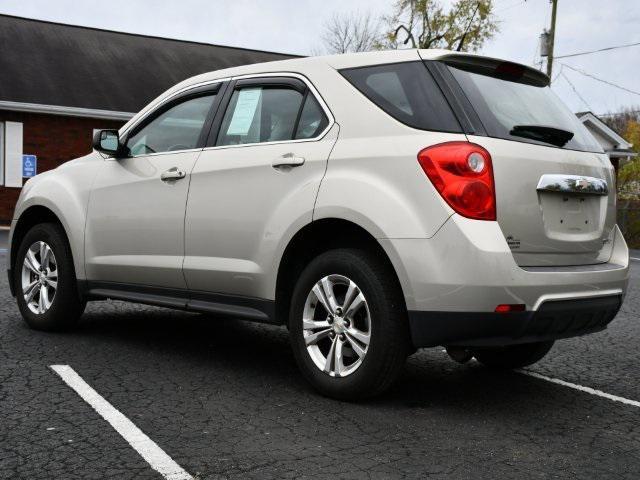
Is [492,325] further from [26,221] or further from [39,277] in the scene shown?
[26,221]

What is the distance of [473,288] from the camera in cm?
392

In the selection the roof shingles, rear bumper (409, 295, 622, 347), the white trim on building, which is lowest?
rear bumper (409, 295, 622, 347)

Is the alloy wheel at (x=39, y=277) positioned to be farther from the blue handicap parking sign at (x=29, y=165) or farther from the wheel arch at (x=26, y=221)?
the blue handicap parking sign at (x=29, y=165)

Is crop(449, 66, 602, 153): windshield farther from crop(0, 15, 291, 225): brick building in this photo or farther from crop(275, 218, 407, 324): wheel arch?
crop(0, 15, 291, 225): brick building

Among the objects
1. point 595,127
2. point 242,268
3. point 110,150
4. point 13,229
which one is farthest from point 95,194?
point 595,127

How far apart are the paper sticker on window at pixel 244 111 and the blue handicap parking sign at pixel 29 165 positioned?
19.0 metres

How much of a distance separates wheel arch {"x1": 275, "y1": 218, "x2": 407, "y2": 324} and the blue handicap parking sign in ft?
64.6

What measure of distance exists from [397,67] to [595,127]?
1275 inches

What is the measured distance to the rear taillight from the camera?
3.96 m

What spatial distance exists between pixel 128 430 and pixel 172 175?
6.39 ft

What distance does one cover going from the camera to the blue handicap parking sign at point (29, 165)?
22812mm

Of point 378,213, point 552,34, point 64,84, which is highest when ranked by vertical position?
point 552,34

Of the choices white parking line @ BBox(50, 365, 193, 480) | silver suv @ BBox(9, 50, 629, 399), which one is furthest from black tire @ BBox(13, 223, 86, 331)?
white parking line @ BBox(50, 365, 193, 480)

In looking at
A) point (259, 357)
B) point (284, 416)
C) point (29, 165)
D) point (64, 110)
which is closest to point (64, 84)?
point (64, 110)
